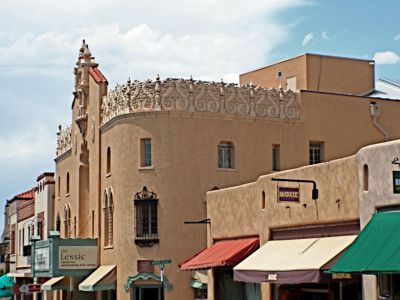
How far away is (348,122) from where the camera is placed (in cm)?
4066

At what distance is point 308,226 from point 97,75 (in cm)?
2358

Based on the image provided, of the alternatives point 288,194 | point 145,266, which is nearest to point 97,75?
point 145,266

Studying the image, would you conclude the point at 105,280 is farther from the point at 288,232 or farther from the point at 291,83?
the point at 288,232

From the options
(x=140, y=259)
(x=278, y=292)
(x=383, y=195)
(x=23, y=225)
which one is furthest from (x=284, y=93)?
(x=23, y=225)

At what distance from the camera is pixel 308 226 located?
22547 mm

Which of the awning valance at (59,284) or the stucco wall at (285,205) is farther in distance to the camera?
the awning valance at (59,284)

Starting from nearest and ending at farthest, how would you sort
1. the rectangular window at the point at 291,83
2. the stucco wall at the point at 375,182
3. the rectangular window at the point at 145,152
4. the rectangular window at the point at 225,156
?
1. the stucco wall at the point at 375,182
2. the rectangular window at the point at 145,152
3. the rectangular window at the point at 225,156
4. the rectangular window at the point at 291,83

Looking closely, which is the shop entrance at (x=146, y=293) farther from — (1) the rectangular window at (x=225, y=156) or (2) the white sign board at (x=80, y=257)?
(1) the rectangular window at (x=225, y=156)

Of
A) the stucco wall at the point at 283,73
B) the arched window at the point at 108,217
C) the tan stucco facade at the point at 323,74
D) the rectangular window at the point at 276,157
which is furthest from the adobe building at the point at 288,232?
the tan stucco facade at the point at 323,74

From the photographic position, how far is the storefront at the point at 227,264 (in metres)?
25.6

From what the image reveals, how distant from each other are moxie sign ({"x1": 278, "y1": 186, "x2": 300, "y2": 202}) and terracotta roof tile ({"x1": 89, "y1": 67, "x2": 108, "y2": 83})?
21972mm

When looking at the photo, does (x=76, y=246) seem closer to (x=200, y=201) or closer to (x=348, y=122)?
(x=200, y=201)

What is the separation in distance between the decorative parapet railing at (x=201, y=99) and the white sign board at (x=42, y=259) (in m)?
8.45

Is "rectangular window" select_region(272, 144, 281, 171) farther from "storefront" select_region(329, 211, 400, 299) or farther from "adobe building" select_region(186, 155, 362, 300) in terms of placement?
"storefront" select_region(329, 211, 400, 299)
